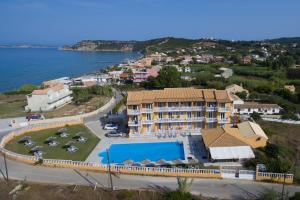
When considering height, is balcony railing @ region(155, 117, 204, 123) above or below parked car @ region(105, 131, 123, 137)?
above

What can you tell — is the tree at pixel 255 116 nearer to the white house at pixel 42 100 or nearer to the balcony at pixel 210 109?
the balcony at pixel 210 109

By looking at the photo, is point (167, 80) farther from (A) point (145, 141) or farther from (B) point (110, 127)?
(A) point (145, 141)

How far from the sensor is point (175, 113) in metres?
37.2

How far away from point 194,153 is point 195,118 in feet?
22.6

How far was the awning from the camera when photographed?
91.8ft

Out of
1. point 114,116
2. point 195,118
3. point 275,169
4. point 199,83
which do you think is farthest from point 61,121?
point 199,83

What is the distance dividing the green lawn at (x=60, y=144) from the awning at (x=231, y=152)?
12771mm

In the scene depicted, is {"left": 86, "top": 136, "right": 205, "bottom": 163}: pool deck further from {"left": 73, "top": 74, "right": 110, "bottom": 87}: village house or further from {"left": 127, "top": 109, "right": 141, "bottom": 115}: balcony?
{"left": 73, "top": 74, "right": 110, "bottom": 87}: village house

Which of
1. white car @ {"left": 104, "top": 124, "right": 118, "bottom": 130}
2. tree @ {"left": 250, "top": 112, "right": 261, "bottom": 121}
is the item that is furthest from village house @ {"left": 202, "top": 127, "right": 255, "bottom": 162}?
white car @ {"left": 104, "top": 124, "right": 118, "bottom": 130}

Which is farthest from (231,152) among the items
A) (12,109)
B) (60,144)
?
(12,109)

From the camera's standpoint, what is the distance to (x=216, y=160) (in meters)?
28.2

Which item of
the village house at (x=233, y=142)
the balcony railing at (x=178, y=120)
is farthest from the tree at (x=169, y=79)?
the village house at (x=233, y=142)

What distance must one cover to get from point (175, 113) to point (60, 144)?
1390 cm

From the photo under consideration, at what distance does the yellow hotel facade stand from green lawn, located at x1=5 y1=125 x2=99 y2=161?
17.9ft
